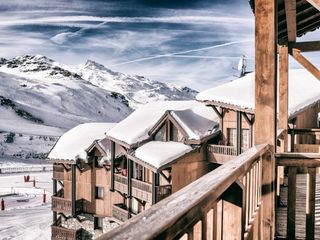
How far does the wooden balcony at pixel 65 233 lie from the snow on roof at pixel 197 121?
11.7m

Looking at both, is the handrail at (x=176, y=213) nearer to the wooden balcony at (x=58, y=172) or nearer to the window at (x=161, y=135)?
the window at (x=161, y=135)

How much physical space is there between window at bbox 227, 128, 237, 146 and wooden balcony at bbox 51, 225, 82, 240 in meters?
12.9

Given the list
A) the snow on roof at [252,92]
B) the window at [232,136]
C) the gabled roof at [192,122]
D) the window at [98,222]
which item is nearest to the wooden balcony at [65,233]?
the window at [98,222]

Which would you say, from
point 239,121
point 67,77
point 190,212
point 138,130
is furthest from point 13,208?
point 67,77

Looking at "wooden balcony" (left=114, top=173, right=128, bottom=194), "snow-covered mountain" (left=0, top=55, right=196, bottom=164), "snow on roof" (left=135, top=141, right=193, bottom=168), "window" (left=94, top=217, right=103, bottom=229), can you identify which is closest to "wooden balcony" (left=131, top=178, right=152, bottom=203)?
"wooden balcony" (left=114, top=173, right=128, bottom=194)

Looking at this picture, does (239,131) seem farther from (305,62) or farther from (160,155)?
(305,62)

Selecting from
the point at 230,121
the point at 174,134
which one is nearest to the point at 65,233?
the point at 174,134

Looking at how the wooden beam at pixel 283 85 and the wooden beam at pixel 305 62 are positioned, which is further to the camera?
the wooden beam at pixel 283 85

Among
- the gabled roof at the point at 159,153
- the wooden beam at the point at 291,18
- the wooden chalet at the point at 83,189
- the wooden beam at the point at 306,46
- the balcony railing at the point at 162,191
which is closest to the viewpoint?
the wooden beam at the point at 291,18

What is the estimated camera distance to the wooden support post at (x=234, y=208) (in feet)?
7.71

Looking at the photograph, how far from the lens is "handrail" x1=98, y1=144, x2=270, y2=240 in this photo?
1.05 meters

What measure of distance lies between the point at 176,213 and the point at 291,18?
5998 millimetres

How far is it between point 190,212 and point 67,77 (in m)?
202

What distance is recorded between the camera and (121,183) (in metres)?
22.3
